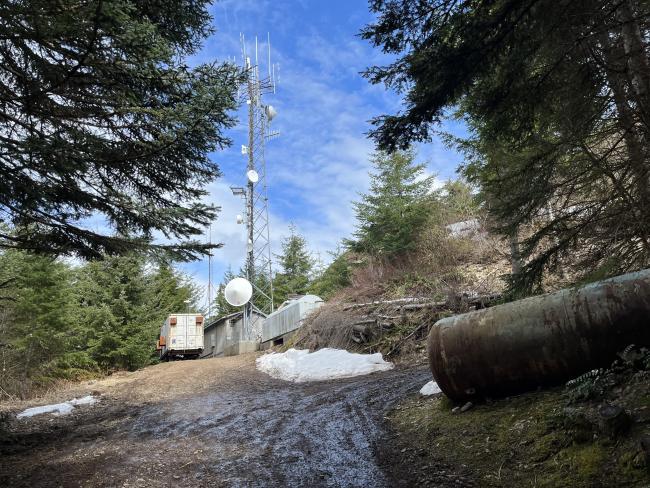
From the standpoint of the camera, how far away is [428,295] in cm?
1493

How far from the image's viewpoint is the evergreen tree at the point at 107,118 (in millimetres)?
4387

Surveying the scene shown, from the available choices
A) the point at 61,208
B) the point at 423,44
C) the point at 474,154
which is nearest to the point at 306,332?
the point at 474,154

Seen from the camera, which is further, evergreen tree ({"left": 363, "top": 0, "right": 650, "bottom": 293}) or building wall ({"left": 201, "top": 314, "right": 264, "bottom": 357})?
building wall ({"left": 201, "top": 314, "right": 264, "bottom": 357})

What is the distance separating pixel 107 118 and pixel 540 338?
623 cm

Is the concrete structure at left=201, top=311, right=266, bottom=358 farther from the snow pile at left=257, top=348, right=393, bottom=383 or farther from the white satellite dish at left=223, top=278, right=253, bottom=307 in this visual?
the snow pile at left=257, top=348, right=393, bottom=383

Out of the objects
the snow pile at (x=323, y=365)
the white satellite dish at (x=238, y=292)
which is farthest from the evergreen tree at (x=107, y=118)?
the white satellite dish at (x=238, y=292)

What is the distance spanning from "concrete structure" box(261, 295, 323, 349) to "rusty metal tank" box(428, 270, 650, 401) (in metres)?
14.0

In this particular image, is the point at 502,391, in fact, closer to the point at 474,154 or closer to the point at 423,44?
the point at 423,44

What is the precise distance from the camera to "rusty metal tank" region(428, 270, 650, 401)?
4.38 meters

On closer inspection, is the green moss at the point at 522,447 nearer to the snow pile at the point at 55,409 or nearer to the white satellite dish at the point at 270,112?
the snow pile at the point at 55,409

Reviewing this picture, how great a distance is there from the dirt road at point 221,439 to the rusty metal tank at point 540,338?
137cm

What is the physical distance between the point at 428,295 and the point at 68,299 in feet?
45.2

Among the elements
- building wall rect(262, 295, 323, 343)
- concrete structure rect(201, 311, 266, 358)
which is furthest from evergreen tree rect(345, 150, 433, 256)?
concrete structure rect(201, 311, 266, 358)

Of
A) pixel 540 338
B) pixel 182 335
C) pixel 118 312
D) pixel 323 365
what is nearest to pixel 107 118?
pixel 540 338
